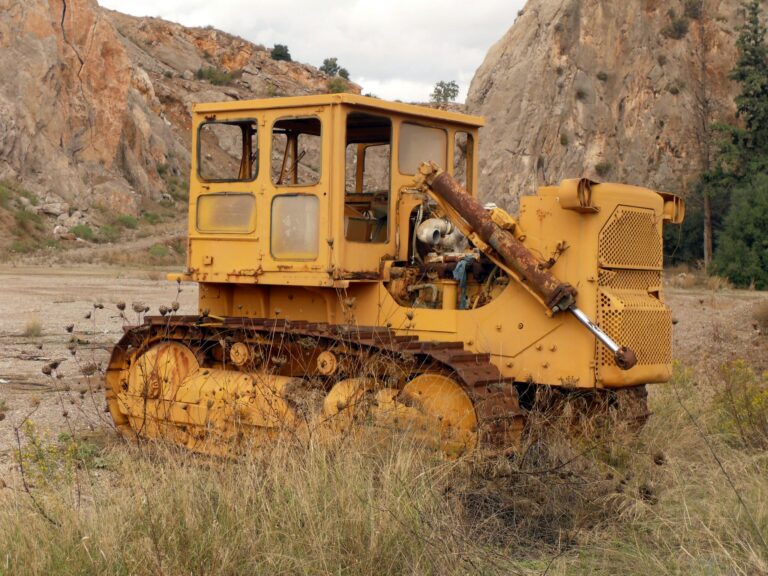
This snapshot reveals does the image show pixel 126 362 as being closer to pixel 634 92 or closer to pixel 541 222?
pixel 541 222

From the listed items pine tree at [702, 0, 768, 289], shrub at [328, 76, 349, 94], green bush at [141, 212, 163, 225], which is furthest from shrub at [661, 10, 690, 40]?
shrub at [328, 76, 349, 94]

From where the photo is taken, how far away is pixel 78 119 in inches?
1859

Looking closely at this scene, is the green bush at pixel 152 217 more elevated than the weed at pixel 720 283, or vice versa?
the green bush at pixel 152 217

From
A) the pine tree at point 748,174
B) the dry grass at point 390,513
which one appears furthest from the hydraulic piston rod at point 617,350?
the pine tree at point 748,174

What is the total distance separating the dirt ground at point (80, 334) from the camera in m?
9.75

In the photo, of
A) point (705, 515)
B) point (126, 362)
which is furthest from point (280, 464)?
point (126, 362)

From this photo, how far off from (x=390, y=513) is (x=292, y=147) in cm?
481

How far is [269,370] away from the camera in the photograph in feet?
28.1

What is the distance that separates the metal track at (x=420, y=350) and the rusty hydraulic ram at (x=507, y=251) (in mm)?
613

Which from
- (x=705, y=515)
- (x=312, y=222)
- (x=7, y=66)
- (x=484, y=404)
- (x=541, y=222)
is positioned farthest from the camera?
(x=7, y=66)

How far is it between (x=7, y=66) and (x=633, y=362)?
42.6m

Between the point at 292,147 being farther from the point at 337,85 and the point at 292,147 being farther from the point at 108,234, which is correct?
the point at 337,85

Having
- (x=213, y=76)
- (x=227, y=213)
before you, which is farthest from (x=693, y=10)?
(x=227, y=213)

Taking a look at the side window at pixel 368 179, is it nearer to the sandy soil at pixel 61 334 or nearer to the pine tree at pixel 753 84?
the sandy soil at pixel 61 334
